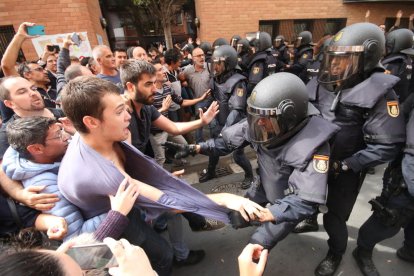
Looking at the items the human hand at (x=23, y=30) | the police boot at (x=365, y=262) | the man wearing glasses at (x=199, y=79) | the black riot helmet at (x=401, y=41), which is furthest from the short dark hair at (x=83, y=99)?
the black riot helmet at (x=401, y=41)

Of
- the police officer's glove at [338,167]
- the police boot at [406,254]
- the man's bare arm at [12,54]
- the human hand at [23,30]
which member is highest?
the human hand at [23,30]

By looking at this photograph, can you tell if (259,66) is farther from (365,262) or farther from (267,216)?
(267,216)

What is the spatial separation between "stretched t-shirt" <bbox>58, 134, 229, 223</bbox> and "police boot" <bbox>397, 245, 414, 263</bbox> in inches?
71.4

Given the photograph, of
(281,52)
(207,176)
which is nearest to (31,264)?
(207,176)

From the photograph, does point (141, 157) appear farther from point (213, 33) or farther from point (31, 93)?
point (213, 33)

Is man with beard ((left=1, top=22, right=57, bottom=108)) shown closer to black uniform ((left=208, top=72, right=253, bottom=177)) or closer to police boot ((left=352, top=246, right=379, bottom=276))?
black uniform ((left=208, top=72, right=253, bottom=177))

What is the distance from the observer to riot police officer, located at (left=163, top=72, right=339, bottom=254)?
1.51 metres

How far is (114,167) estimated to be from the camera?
4.50 feet

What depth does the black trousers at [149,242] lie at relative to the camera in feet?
5.22

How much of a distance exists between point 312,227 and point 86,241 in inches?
94.9

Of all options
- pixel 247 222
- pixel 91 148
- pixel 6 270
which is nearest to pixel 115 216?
pixel 91 148

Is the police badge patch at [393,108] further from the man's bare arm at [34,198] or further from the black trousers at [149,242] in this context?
the man's bare arm at [34,198]

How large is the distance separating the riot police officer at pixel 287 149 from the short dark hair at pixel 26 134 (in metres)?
1.38

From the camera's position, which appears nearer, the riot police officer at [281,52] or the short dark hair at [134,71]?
the short dark hair at [134,71]
